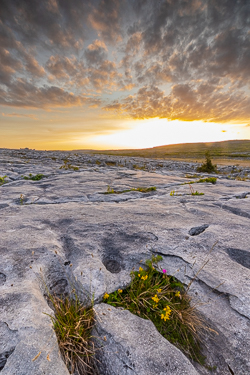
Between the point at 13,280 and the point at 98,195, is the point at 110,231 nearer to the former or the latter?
the point at 13,280

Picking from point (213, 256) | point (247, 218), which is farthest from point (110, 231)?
point (247, 218)

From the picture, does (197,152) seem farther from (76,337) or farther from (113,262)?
(76,337)

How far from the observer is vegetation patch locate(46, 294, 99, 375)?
222 centimetres

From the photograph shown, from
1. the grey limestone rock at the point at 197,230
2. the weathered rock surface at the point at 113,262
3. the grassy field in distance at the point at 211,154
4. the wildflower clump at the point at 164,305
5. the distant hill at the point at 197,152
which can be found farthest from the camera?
the distant hill at the point at 197,152

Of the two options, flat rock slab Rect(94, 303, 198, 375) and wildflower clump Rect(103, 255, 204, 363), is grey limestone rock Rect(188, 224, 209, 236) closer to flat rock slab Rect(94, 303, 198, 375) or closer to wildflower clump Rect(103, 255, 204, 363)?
wildflower clump Rect(103, 255, 204, 363)

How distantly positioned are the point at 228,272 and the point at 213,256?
459 mm

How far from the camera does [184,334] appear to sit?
267 centimetres

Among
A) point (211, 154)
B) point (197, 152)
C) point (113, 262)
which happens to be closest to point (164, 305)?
point (113, 262)

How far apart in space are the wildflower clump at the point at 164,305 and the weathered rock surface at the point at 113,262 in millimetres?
154

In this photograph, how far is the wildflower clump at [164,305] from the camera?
2.62 m

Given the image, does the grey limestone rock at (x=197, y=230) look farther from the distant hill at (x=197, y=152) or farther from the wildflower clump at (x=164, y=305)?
the distant hill at (x=197, y=152)

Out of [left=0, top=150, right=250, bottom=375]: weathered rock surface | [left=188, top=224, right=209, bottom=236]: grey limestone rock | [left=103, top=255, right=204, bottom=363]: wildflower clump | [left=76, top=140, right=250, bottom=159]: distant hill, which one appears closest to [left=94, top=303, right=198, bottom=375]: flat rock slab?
[left=0, top=150, right=250, bottom=375]: weathered rock surface

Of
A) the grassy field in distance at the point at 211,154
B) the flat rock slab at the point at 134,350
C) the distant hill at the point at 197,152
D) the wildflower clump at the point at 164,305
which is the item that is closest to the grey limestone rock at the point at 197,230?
the wildflower clump at the point at 164,305

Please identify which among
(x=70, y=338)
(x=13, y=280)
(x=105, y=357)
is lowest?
(x=105, y=357)
